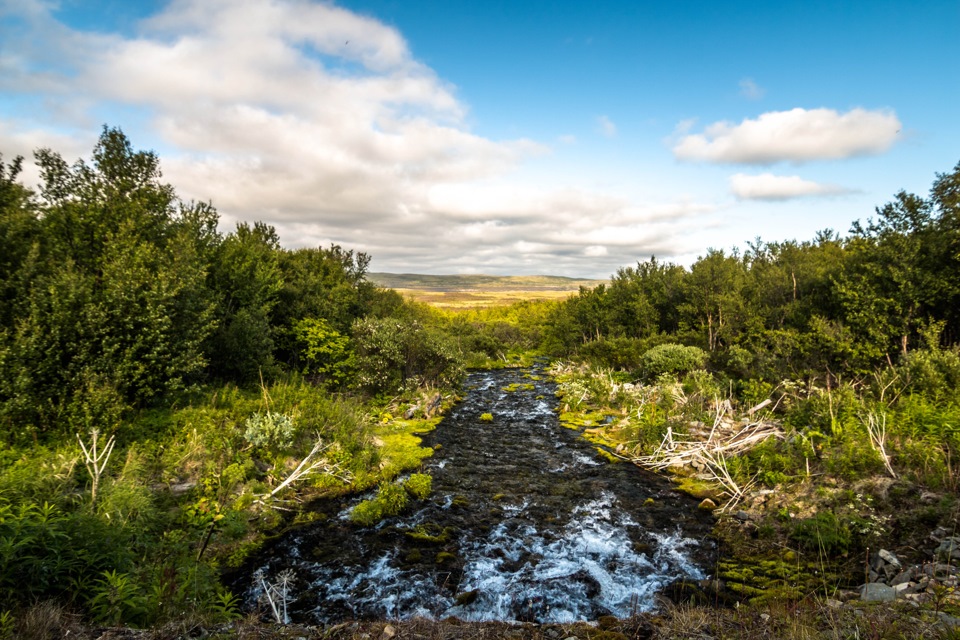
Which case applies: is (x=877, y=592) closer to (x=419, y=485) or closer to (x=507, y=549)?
(x=507, y=549)

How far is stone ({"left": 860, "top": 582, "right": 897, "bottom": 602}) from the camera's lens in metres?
8.50

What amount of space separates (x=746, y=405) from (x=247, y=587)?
24.6m

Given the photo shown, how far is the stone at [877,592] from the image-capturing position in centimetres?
850

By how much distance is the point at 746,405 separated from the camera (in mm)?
22516

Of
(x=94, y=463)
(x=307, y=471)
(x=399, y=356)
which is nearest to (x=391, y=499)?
(x=307, y=471)

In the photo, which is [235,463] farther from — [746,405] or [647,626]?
[746,405]

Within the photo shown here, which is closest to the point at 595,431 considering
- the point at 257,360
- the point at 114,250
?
the point at 257,360

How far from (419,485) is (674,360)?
2600 centimetres

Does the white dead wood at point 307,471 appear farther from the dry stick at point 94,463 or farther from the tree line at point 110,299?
the tree line at point 110,299

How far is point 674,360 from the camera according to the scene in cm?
3416

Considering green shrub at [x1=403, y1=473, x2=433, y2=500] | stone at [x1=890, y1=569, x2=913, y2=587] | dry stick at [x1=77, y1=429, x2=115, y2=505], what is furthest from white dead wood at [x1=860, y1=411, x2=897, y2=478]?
dry stick at [x1=77, y1=429, x2=115, y2=505]

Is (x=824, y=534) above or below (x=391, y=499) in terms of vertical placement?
above

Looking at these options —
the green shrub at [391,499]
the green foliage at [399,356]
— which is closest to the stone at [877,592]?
the green shrub at [391,499]

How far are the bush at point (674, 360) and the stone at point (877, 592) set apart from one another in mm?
24406
